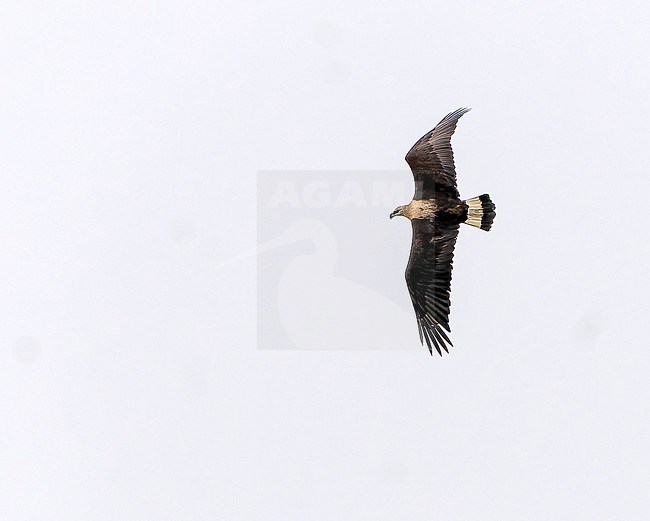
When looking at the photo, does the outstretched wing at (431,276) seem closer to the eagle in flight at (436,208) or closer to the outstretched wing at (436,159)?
the eagle in flight at (436,208)

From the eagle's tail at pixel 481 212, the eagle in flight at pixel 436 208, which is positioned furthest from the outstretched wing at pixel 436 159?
the eagle's tail at pixel 481 212

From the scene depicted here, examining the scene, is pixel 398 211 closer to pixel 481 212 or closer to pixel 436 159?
pixel 436 159

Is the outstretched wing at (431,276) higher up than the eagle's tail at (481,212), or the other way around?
the eagle's tail at (481,212)

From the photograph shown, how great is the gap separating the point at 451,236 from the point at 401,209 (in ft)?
4.42

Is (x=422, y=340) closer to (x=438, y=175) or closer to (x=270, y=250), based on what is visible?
(x=438, y=175)

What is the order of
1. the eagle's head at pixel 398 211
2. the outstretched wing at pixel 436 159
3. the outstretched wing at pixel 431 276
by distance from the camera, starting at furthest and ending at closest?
1. the eagle's head at pixel 398 211
2. the outstretched wing at pixel 436 159
3. the outstretched wing at pixel 431 276

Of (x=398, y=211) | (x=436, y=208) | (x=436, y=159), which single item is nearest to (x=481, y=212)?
(x=436, y=208)

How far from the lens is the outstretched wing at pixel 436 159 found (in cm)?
2052

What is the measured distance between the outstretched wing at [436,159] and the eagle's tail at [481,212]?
51 cm

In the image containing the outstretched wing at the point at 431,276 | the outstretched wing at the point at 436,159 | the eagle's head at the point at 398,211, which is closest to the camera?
the outstretched wing at the point at 431,276

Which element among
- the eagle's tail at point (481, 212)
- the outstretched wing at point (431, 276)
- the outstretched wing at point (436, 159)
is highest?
the outstretched wing at point (436, 159)

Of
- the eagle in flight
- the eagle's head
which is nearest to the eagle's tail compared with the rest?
the eagle in flight

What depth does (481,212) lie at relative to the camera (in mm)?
20578

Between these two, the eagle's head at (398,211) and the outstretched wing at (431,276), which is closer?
the outstretched wing at (431,276)
